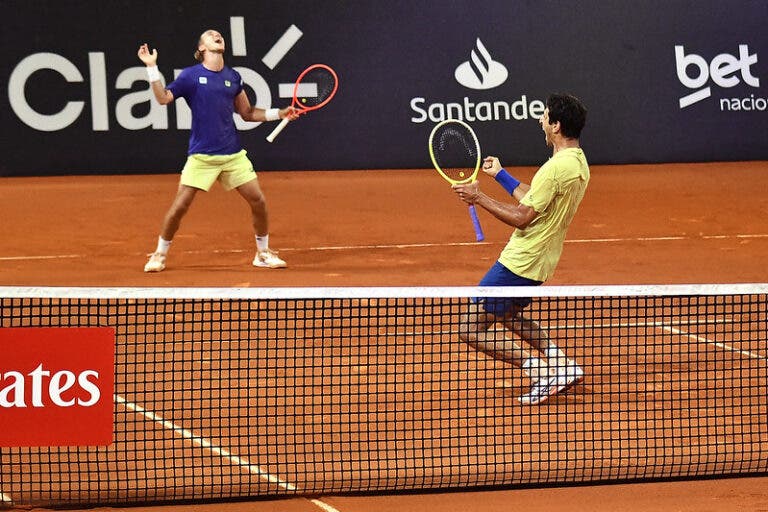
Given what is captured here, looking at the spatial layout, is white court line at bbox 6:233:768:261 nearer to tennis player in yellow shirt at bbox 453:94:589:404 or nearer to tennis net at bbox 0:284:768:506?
tennis net at bbox 0:284:768:506

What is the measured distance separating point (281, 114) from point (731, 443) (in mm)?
4997

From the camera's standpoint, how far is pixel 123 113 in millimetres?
14820

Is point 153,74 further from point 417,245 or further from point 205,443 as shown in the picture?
point 205,443

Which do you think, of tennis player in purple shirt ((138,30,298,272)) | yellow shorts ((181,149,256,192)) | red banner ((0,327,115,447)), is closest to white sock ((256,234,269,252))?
tennis player in purple shirt ((138,30,298,272))

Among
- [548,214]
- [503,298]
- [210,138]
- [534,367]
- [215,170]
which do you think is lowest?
[534,367]

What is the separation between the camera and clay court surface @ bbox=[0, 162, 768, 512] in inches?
376

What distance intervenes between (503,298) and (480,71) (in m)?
9.82

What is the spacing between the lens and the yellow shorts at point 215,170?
9414mm

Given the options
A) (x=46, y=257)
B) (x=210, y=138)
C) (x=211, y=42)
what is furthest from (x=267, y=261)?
(x=46, y=257)

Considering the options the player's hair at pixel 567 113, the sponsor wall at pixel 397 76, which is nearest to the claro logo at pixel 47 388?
the player's hair at pixel 567 113

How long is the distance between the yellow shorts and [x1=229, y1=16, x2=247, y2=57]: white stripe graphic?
5590mm

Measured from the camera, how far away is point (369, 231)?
1175 centimetres

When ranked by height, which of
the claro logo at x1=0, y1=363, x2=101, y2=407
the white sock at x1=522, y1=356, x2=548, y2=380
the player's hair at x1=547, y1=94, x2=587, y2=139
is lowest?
the white sock at x1=522, y1=356, x2=548, y2=380

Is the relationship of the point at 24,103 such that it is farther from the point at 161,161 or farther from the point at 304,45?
the point at 304,45
